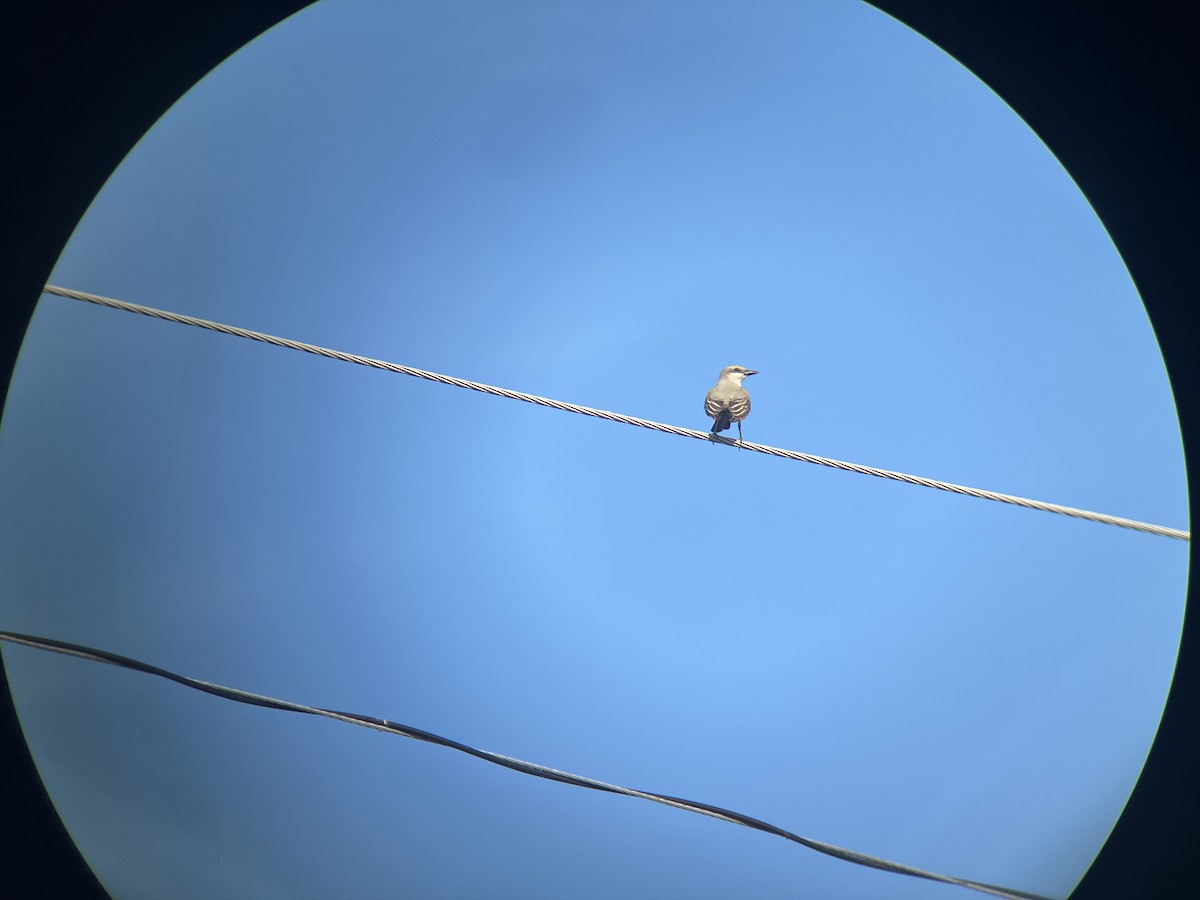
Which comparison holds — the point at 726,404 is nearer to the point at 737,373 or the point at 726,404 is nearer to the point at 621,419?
the point at 737,373

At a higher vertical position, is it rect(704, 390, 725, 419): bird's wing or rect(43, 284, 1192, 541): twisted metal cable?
rect(704, 390, 725, 419): bird's wing

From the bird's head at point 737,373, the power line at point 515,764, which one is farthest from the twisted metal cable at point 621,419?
the bird's head at point 737,373

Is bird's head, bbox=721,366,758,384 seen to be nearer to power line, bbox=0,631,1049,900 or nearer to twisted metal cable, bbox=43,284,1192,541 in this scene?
twisted metal cable, bbox=43,284,1192,541

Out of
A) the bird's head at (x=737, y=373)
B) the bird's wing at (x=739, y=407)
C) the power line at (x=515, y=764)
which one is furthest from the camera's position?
the bird's head at (x=737, y=373)

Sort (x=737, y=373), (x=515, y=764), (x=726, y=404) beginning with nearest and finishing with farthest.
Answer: (x=515, y=764)
(x=726, y=404)
(x=737, y=373)

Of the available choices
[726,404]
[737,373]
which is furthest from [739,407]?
[737,373]

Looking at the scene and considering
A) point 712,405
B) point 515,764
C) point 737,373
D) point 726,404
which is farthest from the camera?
point 737,373

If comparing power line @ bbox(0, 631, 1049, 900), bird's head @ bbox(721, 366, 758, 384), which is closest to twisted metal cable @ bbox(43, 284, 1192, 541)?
power line @ bbox(0, 631, 1049, 900)

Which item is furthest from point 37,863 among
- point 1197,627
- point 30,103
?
point 1197,627

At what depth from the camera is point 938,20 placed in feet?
10.9

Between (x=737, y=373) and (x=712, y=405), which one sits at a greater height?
(x=737, y=373)

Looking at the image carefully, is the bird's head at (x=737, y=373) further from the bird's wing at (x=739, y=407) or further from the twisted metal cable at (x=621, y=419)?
the twisted metal cable at (x=621, y=419)

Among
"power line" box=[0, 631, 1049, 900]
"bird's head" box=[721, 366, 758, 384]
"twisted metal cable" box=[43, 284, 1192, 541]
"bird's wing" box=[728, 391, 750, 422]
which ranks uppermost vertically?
"bird's head" box=[721, 366, 758, 384]

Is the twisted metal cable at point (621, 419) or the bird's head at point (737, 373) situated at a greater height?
the bird's head at point (737, 373)
